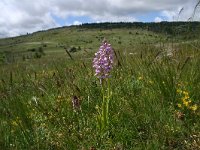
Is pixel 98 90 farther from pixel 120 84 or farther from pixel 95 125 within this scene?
pixel 95 125

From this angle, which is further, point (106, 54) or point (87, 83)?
point (87, 83)

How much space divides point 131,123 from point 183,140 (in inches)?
25.9

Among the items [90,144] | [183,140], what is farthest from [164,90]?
[90,144]

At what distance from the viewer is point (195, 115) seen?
4.12 metres

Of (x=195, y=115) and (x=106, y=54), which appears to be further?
(x=106, y=54)

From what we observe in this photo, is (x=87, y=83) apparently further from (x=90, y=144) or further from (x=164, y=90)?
(x=90, y=144)

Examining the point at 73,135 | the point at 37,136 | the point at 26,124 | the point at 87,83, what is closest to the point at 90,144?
the point at 73,135

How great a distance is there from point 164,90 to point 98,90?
1391 mm

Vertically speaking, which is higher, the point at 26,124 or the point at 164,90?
the point at 164,90

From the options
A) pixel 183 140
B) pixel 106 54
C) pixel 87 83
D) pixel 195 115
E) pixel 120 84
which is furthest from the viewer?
pixel 87 83

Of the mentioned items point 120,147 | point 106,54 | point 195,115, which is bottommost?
point 120,147

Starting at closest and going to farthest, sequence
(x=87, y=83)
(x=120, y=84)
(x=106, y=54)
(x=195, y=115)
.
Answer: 1. (x=195, y=115)
2. (x=106, y=54)
3. (x=120, y=84)
4. (x=87, y=83)

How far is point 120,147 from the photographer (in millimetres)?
3895

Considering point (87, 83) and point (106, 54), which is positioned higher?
point (106, 54)
